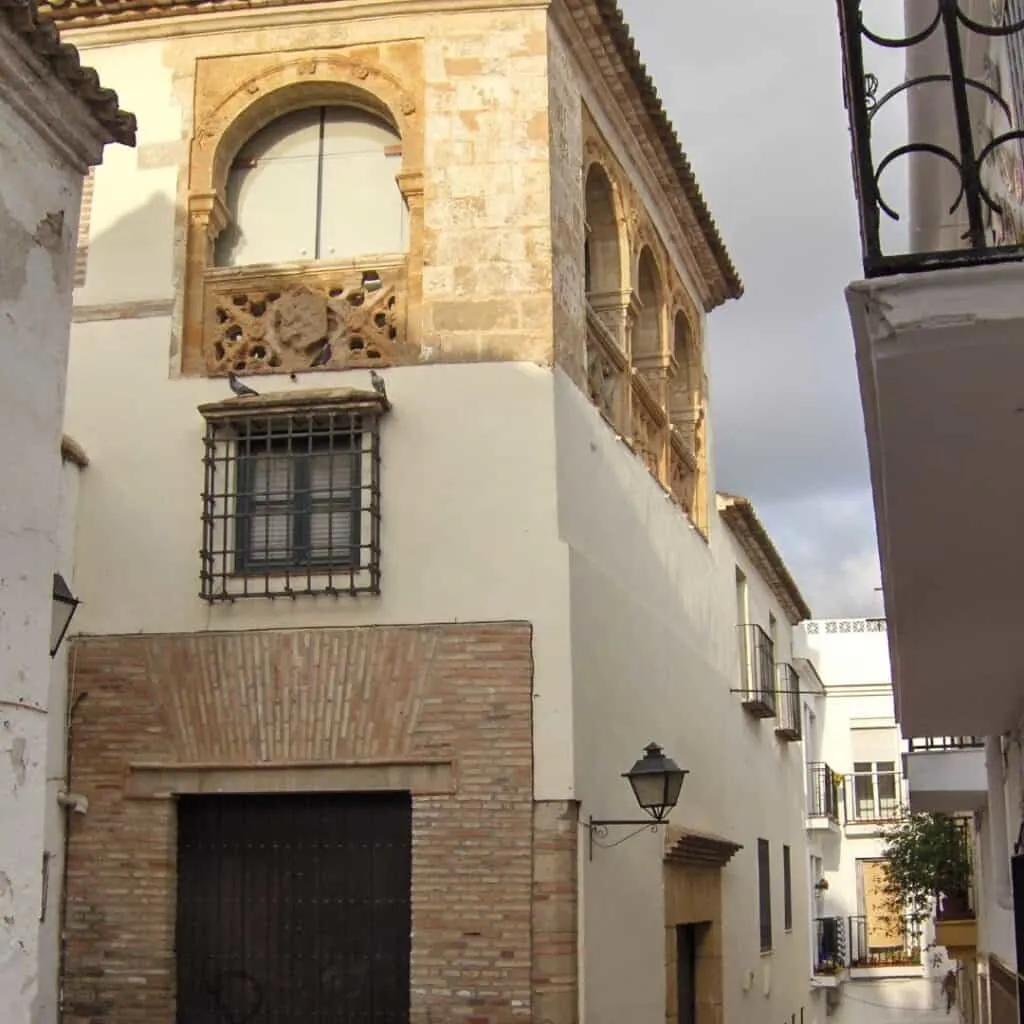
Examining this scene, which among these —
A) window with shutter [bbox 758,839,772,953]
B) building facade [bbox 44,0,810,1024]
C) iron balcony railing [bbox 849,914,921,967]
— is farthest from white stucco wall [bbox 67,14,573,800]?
iron balcony railing [bbox 849,914,921,967]

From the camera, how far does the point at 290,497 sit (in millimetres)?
10180

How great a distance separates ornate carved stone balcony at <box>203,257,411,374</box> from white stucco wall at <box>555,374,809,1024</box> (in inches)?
49.7

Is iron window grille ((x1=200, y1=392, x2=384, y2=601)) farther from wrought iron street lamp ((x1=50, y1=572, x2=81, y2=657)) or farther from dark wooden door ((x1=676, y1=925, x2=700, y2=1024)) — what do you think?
dark wooden door ((x1=676, y1=925, x2=700, y2=1024))

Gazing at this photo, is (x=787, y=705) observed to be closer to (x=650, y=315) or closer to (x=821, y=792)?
(x=650, y=315)

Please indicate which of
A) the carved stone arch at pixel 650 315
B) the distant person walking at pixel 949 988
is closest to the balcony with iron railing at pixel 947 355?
the carved stone arch at pixel 650 315

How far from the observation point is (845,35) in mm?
3123

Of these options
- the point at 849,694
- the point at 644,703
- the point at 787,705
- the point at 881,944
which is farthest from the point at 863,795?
the point at 644,703

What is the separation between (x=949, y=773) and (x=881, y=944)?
22.1 meters

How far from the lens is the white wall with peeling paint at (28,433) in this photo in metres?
6.23

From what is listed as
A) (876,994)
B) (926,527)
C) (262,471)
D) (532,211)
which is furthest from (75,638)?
(876,994)

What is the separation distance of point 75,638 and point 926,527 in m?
7.44

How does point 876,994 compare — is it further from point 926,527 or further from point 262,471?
point 926,527

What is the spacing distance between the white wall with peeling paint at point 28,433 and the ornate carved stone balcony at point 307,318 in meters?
3.36

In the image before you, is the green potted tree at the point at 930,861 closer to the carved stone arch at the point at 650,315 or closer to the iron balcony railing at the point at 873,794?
the carved stone arch at the point at 650,315
